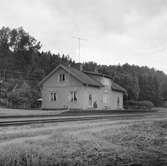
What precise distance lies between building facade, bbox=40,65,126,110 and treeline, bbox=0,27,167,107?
5282 millimetres

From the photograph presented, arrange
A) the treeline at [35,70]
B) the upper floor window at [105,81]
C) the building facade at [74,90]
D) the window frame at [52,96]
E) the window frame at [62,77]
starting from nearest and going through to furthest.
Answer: the building facade at [74,90]
the window frame at [62,77]
the window frame at [52,96]
the upper floor window at [105,81]
the treeline at [35,70]

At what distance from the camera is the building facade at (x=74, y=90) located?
42125 millimetres

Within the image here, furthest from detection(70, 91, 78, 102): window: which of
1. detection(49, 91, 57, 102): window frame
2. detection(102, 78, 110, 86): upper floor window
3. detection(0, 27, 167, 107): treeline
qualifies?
detection(0, 27, 167, 107): treeline

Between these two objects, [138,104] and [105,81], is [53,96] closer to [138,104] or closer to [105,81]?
[105,81]

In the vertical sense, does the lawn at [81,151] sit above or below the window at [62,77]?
below

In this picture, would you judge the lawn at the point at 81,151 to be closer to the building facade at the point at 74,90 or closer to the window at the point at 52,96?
the building facade at the point at 74,90

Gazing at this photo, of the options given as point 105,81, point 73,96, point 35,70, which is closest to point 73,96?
point 73,96

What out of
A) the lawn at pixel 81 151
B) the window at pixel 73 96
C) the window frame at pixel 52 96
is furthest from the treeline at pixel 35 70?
the lawn at pixel 81 151

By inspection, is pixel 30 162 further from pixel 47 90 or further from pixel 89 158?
pixel 47 90

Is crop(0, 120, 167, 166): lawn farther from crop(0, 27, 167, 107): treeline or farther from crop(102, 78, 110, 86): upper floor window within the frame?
crop(0, 27, 167, 107): treeline

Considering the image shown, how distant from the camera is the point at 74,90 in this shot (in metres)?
42.6

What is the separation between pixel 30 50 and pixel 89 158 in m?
87.9

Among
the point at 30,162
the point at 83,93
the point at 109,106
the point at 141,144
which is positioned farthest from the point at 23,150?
the point at 109,106

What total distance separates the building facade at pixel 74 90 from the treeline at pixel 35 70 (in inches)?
208
